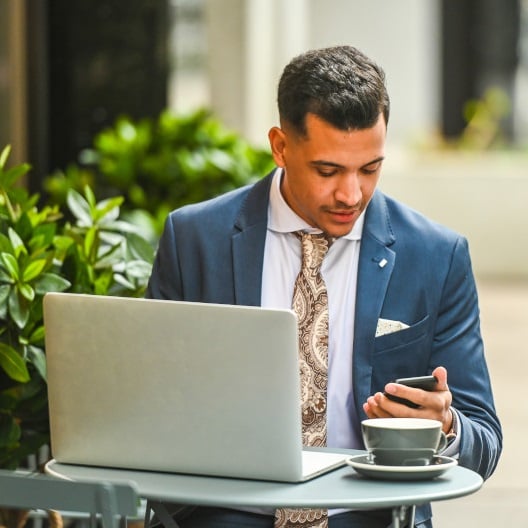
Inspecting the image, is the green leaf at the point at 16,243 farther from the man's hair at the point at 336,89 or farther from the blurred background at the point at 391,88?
the blurred background at the point at 391,88

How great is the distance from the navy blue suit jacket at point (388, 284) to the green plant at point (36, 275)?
1.27 feet

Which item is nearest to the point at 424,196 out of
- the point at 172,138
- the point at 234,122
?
the point at 234,122

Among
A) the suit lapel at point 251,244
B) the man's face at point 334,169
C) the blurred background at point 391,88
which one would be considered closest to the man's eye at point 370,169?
the man's face at point 334,169

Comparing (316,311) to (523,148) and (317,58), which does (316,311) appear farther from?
(523,148)

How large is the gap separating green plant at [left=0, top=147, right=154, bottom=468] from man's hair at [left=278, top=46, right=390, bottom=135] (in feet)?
2.50

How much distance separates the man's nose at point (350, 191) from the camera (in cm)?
277

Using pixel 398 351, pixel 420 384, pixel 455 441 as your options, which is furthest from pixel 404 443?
pixel 398 351

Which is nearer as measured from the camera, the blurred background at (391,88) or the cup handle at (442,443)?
the cup handle at (442,443)

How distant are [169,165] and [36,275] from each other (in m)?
2.96

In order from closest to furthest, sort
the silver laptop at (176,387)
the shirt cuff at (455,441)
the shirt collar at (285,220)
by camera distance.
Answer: the silver laptop at (176,387)
the shirt cuff at (455,441)
the shirt collar at (285,220)

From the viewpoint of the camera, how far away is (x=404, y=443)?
2.37 metres

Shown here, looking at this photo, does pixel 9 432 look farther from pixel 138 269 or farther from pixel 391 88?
pixel 391 88

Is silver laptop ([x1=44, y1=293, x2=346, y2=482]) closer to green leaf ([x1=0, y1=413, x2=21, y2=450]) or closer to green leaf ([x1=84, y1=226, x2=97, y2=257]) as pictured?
green leaf ([x1=0, y1=413, x2=21, y2=450])

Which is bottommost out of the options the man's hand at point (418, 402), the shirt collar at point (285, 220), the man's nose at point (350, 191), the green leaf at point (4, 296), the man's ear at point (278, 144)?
the man's hand at point (418, 402)
